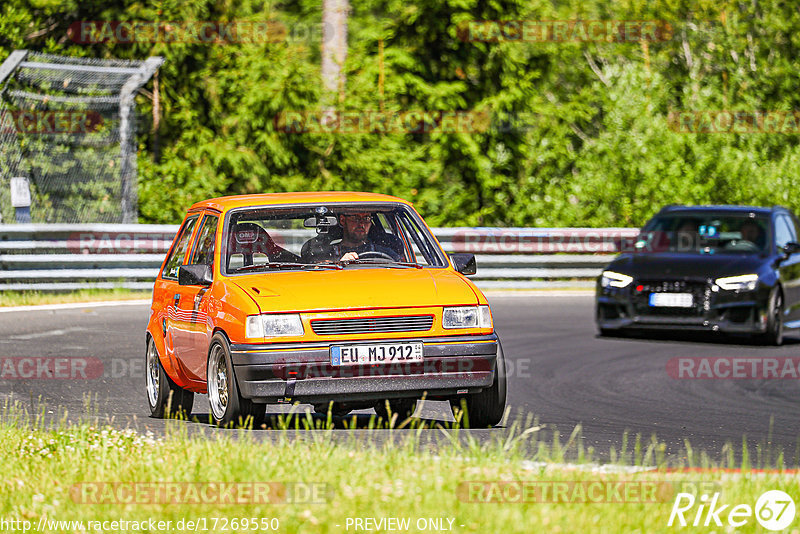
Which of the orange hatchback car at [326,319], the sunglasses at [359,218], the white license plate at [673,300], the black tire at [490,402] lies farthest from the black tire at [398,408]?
the white license plate at [673,300]

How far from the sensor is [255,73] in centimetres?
2786

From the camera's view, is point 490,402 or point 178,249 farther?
point 178,249

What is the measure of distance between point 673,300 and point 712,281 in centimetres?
47

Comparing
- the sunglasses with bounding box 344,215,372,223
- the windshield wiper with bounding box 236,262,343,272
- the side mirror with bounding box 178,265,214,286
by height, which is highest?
the sunglasses with bounding box 344,215,372,223

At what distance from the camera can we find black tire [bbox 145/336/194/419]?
10344mm

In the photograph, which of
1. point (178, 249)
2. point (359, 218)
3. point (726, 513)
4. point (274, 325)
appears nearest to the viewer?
point (726, 513)

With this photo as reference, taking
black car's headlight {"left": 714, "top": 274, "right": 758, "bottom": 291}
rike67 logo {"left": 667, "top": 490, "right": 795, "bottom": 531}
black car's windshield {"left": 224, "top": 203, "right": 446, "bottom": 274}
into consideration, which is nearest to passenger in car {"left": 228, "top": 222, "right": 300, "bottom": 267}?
black car's windshield {"left": 224, "top": 203, "right": 446, "bottom": 274}

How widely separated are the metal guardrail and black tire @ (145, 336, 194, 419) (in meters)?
9.90

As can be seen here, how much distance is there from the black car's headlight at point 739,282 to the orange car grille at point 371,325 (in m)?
7.55

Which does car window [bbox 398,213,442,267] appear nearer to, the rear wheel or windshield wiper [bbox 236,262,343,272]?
windshield wiper [bbox 236,262,343,272]

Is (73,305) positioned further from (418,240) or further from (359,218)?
(418,240)

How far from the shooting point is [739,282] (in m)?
15.7

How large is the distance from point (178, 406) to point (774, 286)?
8005 millimetres

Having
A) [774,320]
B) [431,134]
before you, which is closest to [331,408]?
[774,320]
